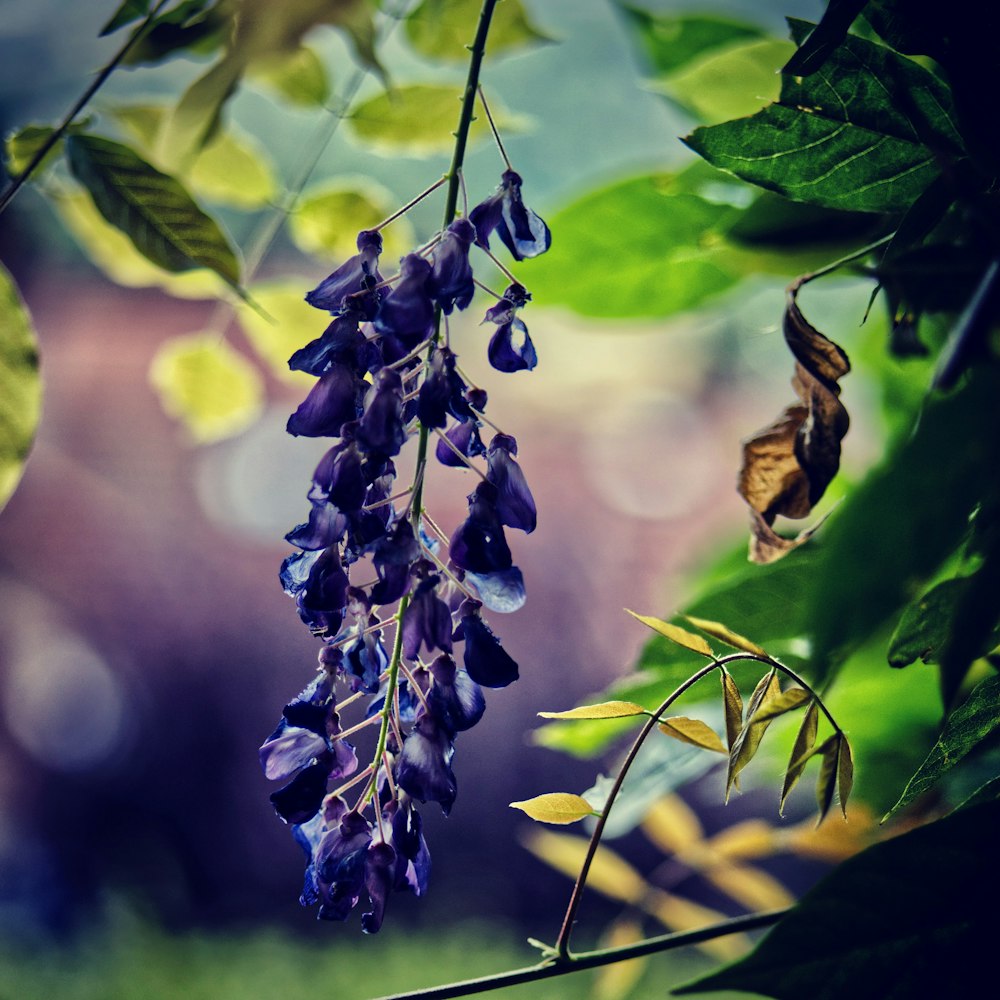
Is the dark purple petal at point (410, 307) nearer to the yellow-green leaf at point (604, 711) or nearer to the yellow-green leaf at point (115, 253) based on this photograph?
the yellow-green leaf at point (604, 711)

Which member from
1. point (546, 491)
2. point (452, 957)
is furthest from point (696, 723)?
point (546, 491)

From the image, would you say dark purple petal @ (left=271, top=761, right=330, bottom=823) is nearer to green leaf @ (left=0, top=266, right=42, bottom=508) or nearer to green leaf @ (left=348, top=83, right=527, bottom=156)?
green leaf @ (left=0, top=266, right=42, bottom=508)

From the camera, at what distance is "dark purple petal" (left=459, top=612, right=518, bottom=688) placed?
0.66 ft

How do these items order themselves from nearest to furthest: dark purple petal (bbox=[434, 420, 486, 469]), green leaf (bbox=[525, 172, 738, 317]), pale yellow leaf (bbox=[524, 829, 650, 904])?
1. dark purple petal (bbox=[434, 420, 486, 469])
2. green leaf (bbox=[525, 172, 738, 317])
3. pale yellow leaf (bbox=[524, 829, 650, 904])

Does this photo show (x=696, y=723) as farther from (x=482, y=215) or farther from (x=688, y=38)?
(x=688, y=38)

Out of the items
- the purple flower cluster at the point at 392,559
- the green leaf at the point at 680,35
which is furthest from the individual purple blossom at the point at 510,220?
the green leaf at the point at 680,35

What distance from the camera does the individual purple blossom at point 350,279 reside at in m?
0.21

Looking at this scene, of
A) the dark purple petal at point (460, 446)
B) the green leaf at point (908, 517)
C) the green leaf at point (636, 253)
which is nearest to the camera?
the green leaf at point (908, 517)

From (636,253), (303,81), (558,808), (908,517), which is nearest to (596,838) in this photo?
(558,808)

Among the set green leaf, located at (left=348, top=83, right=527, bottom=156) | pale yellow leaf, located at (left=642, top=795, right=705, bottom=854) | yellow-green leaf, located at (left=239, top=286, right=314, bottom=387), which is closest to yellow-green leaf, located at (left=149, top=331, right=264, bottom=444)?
yellow-green leaf, located at (left=239, top=286, right=314, bottom=387)

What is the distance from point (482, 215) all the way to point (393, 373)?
5 cm

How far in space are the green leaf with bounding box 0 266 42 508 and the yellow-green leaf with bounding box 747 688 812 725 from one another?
221 millimetres

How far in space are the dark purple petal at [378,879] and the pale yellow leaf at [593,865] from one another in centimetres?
26

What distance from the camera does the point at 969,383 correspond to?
0.13 meters
